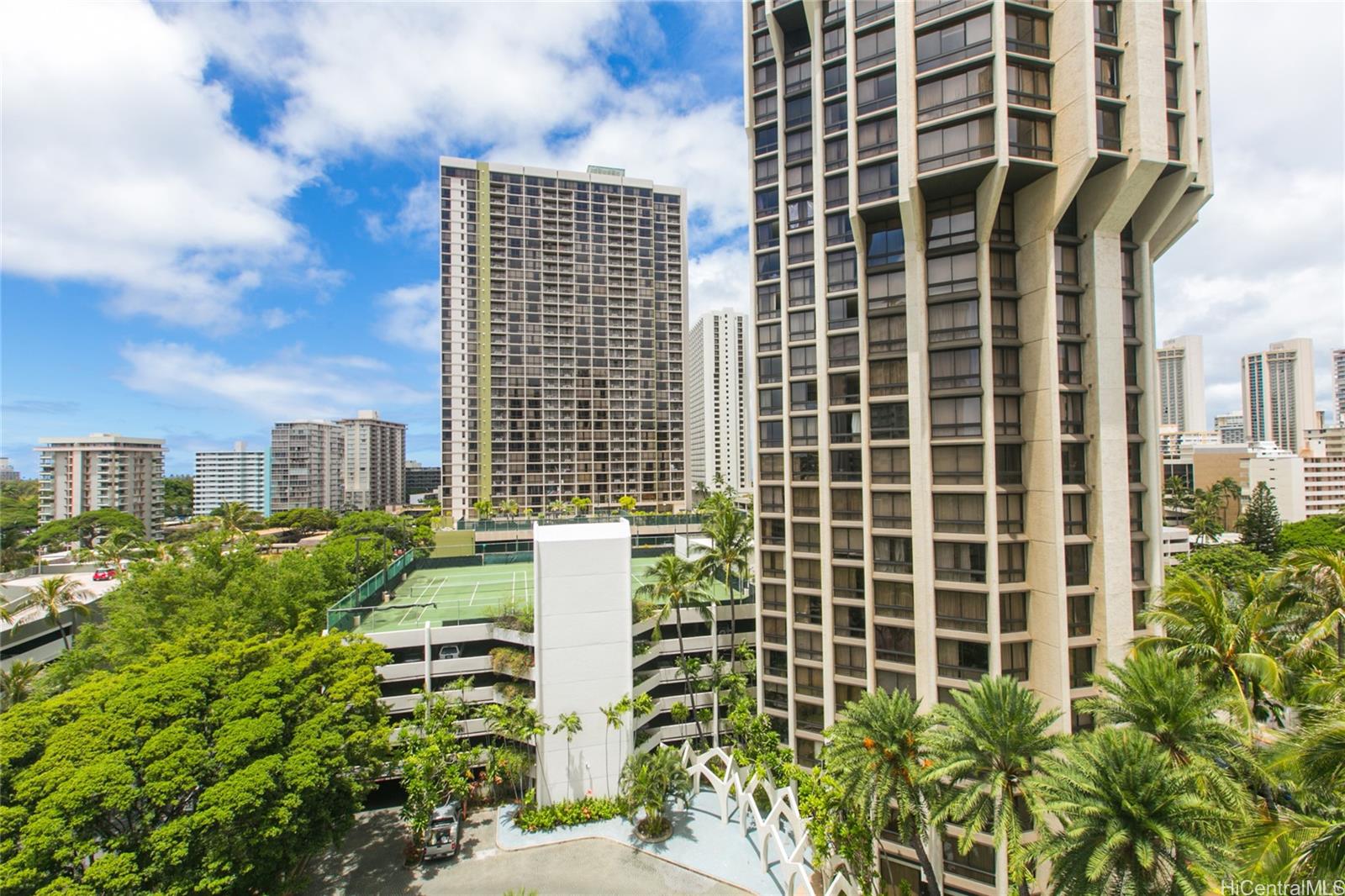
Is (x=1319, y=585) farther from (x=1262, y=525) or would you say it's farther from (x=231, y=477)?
(x=231, y=477)

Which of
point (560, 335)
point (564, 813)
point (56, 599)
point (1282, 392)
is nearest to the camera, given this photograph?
point (564, 813)

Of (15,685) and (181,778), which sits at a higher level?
(181,778)

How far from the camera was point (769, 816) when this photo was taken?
26172 mm

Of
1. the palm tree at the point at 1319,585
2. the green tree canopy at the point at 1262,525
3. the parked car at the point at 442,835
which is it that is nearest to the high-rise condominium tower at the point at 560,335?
the parked car at the point at 442,835

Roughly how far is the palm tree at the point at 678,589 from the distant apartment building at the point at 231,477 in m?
205

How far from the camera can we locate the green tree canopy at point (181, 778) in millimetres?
17391

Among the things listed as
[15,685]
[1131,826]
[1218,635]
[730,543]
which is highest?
[730,543]

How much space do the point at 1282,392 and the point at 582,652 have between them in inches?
9712

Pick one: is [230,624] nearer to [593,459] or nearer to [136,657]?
[136,657]

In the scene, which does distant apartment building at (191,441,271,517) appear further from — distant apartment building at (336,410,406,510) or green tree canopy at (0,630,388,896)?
green tree canopy at (0,630,388,896)

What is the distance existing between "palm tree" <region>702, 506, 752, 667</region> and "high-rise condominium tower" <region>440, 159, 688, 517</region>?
2206 inches

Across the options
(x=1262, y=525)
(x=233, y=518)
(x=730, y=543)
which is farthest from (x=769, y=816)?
(x=1262, y=525)

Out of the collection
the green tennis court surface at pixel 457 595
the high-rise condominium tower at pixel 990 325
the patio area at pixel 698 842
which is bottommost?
the patio area at pixel 698 842

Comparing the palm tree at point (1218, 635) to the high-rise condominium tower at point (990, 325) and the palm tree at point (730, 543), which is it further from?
the palm tree at point (730, 543)
